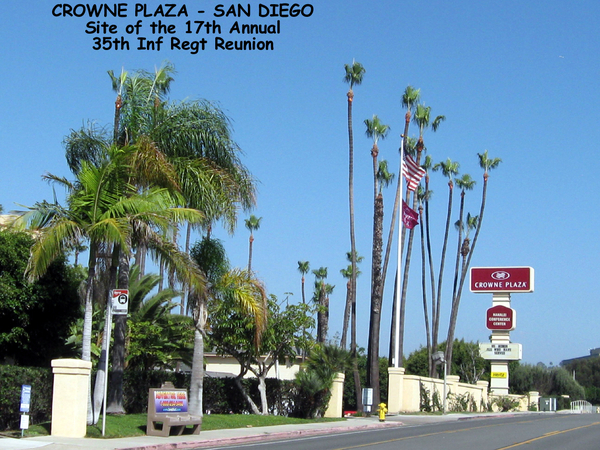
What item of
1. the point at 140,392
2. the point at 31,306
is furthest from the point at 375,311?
the point at 31,306

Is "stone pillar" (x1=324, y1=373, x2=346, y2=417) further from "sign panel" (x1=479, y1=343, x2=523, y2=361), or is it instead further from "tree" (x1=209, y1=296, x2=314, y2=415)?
"sign panel" (x1=479, y1=343, x2=523, y2=361)

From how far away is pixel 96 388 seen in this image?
64.3ft

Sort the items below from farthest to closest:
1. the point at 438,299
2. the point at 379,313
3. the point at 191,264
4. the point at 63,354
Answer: the point at 438,299
the point at 379,313
the point at 63,354
the point at 191,264

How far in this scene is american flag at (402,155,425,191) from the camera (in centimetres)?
3688

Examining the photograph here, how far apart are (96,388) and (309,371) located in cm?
1047

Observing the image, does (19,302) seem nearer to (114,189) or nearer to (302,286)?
(114,189)

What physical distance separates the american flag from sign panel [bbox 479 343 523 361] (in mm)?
24565

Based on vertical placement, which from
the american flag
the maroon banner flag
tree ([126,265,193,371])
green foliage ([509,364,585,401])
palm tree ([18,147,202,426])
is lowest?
green foliage ([509,364,585,401])

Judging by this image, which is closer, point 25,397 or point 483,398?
point 25,397

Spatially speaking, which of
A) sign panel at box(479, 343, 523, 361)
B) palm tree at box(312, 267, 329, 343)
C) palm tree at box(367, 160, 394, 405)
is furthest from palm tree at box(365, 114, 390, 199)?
palm tree at box(312, 267, 329, 343)

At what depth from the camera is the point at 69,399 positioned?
57.9ft

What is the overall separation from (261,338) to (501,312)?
34574 mm

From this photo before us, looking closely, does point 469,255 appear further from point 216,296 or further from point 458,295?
point 216,296

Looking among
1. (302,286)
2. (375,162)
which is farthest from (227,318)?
(302,286)
